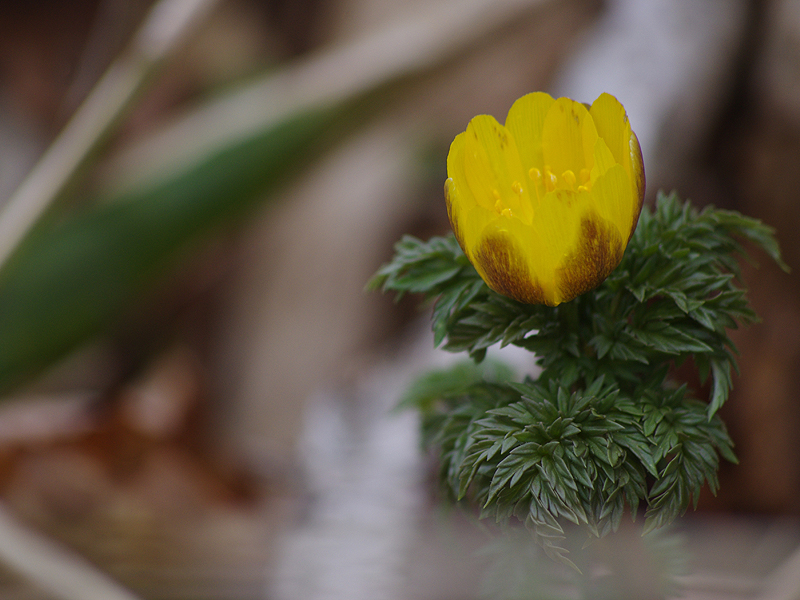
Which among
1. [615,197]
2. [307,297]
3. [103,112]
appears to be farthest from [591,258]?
[307,297]

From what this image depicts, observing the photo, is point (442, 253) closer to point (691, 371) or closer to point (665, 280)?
point (665, 280)

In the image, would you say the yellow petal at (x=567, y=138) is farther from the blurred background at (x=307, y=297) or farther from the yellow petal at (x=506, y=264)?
the blurred background at (x=307, y=297)

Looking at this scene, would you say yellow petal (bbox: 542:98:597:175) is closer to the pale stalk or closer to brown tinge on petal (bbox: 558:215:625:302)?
brown tinge on petal (bbox: 558:215:625:302)

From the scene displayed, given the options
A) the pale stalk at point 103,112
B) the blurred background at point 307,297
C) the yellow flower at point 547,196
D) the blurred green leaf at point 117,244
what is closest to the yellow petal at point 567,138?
the yellow flower at point 547,196

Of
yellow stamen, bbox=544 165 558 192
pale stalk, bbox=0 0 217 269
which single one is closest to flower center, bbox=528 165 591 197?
yellow stamen, bbox=544 165 558 192

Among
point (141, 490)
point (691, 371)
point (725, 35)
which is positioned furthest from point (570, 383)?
point (725, 35)

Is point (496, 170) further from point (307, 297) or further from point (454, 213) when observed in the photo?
point (307, 297)
